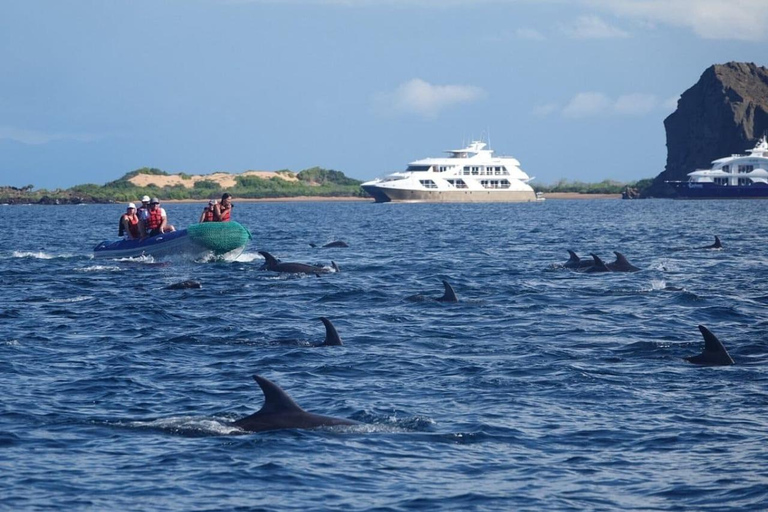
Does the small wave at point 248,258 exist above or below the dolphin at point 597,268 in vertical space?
above

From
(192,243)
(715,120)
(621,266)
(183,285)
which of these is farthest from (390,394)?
(715,120)

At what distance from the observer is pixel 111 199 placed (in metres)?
162

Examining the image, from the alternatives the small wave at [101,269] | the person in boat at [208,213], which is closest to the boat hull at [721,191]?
the person in boat at [208,213]

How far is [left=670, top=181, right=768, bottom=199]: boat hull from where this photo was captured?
133750 millimetres

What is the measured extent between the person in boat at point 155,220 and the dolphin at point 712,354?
19.3 meters

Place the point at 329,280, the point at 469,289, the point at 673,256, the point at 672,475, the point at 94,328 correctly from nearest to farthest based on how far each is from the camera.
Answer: the point at 672,475, the point at 94,328, the point at 469,289, the point at 329,280, the point at 673,256

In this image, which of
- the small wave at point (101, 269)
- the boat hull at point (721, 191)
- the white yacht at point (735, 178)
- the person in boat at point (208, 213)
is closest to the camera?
the small wave at point (101, 269)

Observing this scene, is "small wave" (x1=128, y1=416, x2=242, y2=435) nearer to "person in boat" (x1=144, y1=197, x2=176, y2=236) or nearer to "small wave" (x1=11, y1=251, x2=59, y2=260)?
"person in boat" (x1=144, y1=197, x2=176, y2=236)

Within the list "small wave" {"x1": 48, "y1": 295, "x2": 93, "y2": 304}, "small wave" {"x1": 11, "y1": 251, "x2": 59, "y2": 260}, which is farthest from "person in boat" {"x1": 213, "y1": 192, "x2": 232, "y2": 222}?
"small wave" {"x1": 48, "y1": 295, "x2": 93, "y2": 304}

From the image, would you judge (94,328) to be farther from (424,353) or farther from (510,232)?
(510,232)

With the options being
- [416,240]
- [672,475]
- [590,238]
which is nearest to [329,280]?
[672,475]

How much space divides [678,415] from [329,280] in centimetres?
1607

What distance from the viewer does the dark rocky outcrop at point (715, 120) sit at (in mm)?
156375

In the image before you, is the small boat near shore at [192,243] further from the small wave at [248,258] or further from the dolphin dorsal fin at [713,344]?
the dolphin dorsal fin at [713,344]
